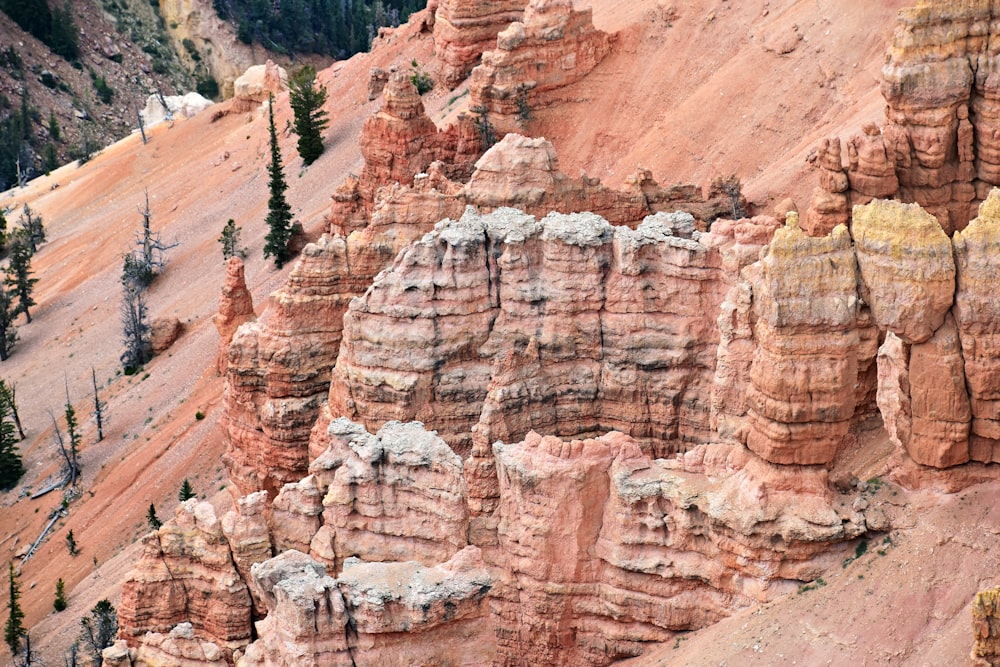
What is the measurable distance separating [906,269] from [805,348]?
2.51 meters

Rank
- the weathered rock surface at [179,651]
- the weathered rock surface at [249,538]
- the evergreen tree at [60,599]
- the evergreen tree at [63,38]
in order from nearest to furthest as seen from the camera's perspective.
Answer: the weathered rock surface at [179,651]
the weathered rock surface at [249,538]
the evergreen tree at [60,599]
the evergreen tree at [63,38]

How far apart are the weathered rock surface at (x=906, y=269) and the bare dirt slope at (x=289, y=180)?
8801 mm

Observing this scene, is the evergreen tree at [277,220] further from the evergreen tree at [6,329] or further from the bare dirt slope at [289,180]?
the evergreen tree at [6,329]

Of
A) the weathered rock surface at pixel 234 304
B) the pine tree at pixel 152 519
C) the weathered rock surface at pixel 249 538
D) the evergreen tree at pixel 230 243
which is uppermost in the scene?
the weathered rock surface at pixel 234 304

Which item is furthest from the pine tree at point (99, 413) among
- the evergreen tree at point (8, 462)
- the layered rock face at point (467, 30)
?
the layered rock face at point (467, 30)

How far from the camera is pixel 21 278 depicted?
108 m

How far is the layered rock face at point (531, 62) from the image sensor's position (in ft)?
275

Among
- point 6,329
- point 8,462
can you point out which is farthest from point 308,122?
point 8,462

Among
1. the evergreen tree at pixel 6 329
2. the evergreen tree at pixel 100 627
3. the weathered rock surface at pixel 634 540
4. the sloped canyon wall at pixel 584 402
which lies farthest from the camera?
the evergreen tree at pixel 6 329

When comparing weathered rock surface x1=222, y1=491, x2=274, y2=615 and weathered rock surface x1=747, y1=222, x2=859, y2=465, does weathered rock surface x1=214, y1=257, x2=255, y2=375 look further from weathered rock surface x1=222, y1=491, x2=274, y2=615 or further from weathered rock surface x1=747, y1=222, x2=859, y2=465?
weathered rock surface x1=747, y1=222, x2=859, y2=465

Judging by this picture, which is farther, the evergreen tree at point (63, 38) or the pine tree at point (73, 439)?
the evergreen tree at point (63, 38)

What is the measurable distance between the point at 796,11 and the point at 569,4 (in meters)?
9.33

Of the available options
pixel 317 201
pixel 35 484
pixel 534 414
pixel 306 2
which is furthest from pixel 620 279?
pixel 306 2

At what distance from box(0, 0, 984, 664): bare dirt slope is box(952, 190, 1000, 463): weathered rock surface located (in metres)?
8.48
